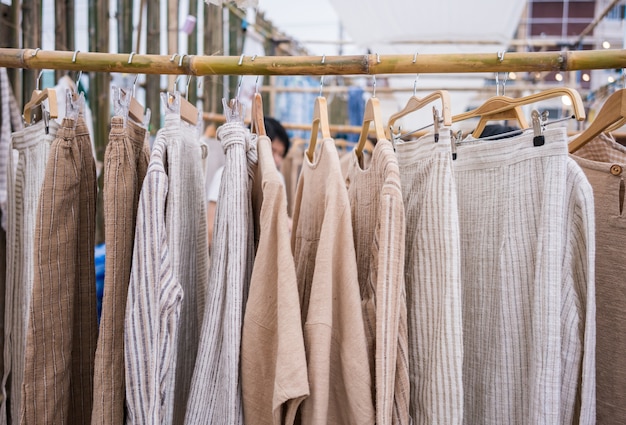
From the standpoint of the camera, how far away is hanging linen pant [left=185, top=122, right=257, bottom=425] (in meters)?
1.00

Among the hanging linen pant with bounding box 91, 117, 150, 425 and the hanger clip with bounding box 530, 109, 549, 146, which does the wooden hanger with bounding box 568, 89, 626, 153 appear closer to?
the hanger clip with bounding box 530, 109, 549, 146

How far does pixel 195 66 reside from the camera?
123 cm

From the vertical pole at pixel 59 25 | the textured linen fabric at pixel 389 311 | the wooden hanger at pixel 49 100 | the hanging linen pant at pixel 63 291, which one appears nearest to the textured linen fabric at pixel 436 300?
the textured linen fabric at pixel 389 311

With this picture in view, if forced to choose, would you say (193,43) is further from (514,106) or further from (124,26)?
(514,106)

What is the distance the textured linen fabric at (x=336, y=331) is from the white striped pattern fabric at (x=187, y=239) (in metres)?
0.35

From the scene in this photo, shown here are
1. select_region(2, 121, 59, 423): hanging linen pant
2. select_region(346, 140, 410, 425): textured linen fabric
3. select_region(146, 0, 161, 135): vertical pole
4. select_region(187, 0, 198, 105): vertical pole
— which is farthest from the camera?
select_region(187, 0, 198, 105): vertical pole

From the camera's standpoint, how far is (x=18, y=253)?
1.31 metres

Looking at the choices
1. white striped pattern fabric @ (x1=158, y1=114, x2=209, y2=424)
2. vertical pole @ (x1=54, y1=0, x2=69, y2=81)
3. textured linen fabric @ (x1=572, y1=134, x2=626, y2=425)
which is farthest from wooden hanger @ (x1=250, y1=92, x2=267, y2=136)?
vertical pole @ (x1=54, y1=0, x2=69, y2=81)

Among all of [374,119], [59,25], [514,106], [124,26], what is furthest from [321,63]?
[124,26]

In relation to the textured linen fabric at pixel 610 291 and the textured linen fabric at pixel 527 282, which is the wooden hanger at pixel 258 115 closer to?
the textured linen fabric at pixel 527 282

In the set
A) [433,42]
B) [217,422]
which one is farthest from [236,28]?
[217,422]

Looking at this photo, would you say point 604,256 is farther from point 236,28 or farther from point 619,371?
point 236,28

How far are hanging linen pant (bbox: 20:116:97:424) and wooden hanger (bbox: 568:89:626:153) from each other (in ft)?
4.09

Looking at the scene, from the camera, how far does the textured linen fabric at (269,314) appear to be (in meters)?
0.95
